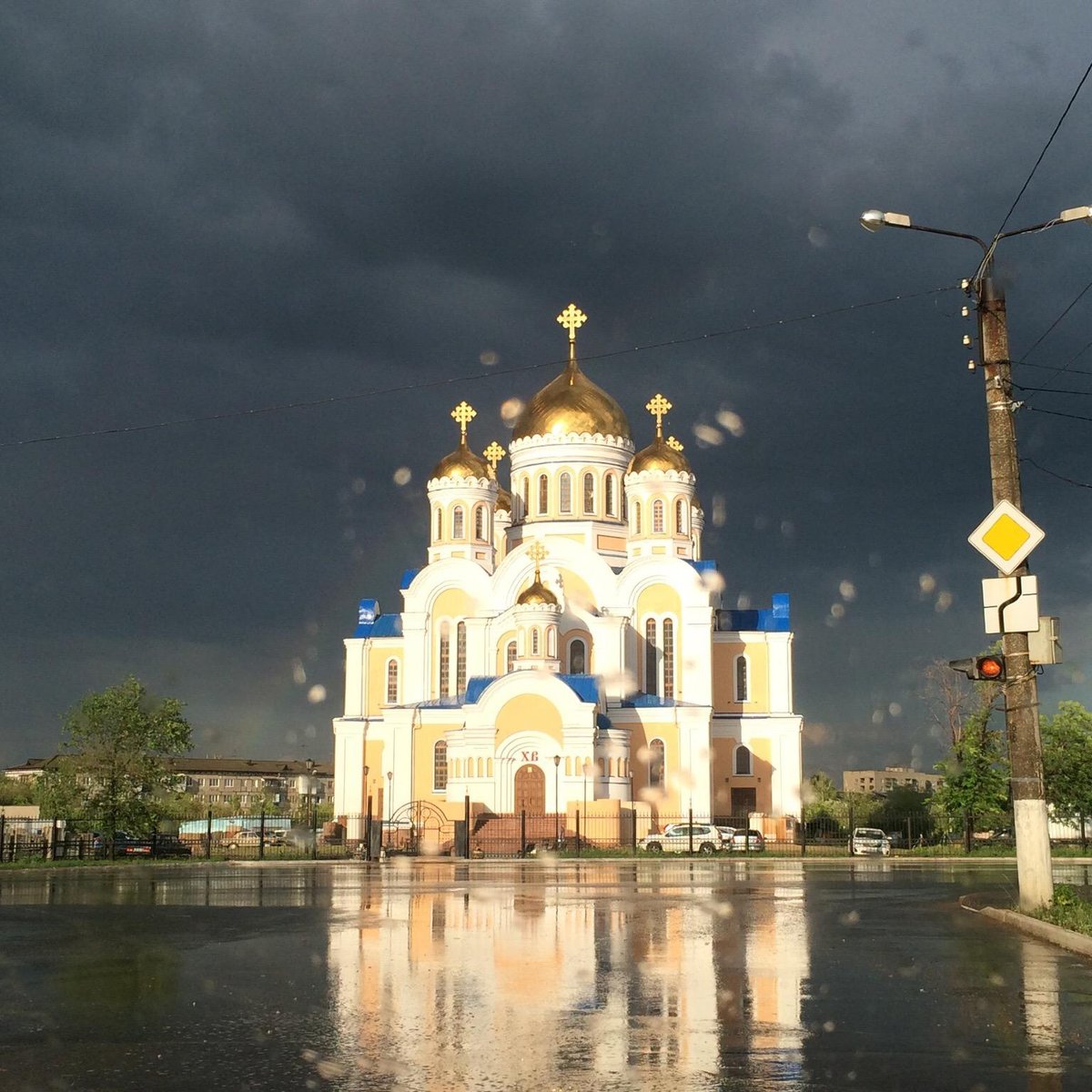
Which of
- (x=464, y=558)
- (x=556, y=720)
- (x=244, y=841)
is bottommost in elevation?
(x=244, y=841)

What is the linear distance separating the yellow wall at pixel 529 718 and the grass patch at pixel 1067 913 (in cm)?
3414

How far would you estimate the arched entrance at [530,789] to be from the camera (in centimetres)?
4988

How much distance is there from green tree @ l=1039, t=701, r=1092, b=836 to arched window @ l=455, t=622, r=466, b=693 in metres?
22.9

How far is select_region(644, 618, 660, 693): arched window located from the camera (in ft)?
182

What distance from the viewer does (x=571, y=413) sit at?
194ft

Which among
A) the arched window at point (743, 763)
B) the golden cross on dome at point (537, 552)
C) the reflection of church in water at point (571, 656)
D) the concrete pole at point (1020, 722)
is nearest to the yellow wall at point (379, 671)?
the reflection of church in water at point (571, 656)

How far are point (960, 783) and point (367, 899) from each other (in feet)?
97.9

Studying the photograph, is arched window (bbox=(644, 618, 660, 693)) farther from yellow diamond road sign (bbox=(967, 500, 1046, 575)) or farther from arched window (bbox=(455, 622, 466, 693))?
yellow diamond road sign (bbox=(967, 500, 1046, 575))

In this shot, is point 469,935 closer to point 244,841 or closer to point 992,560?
point 992,560

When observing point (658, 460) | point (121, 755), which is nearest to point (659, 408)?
point (658, 460)

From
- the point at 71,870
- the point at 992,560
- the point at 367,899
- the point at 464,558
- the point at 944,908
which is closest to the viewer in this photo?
the point at 992,560

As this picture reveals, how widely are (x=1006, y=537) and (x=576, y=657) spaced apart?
39.5 metres

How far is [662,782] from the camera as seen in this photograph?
5306 cm

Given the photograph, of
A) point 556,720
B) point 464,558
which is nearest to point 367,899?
point 556,720
